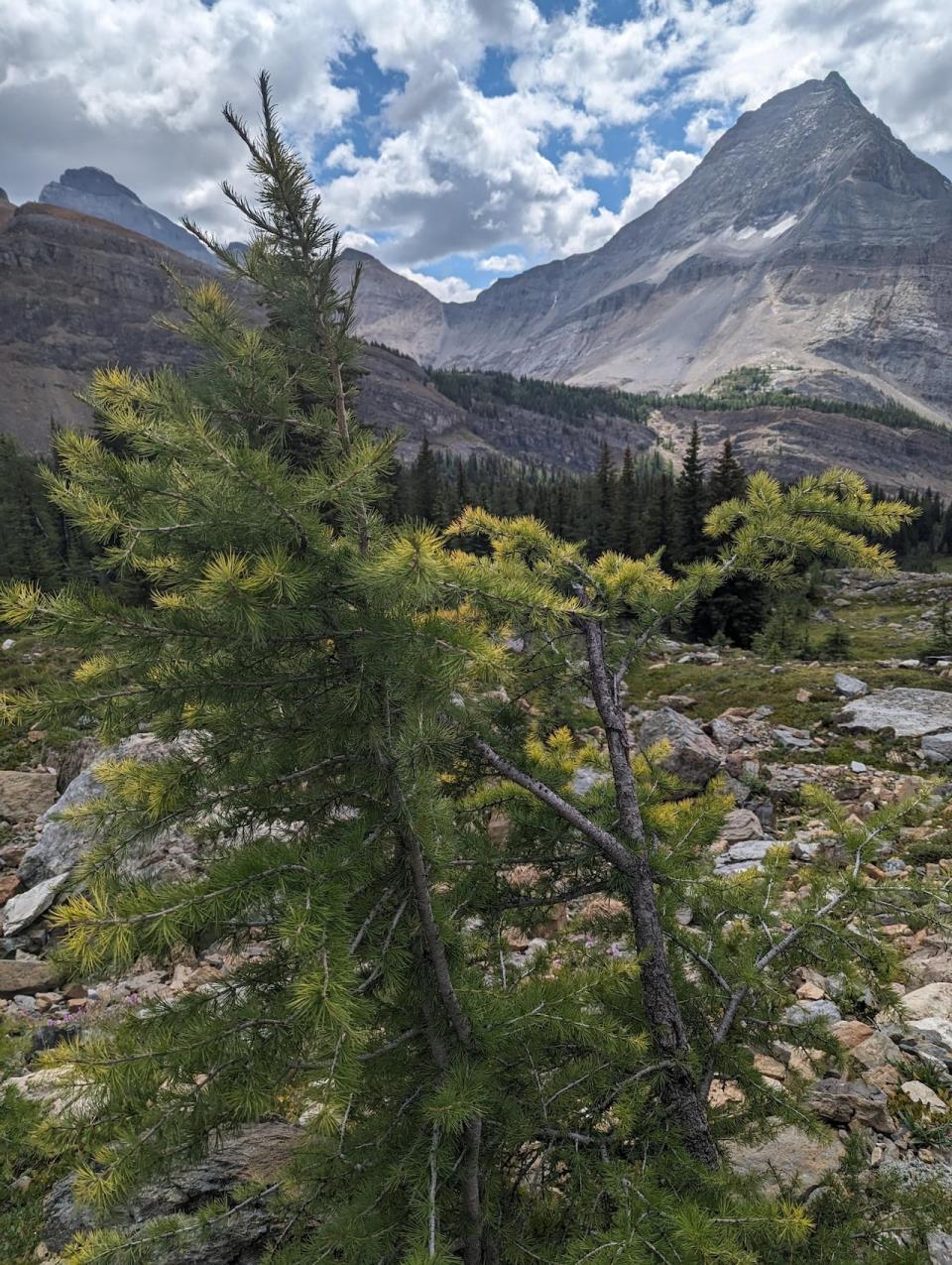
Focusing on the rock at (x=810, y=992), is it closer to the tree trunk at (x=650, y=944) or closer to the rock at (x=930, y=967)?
the rock at (x=930, y=967)

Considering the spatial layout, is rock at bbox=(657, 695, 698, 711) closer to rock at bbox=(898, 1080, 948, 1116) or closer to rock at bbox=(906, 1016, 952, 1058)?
rock at bbox=(906, 1016, 952, 1058)

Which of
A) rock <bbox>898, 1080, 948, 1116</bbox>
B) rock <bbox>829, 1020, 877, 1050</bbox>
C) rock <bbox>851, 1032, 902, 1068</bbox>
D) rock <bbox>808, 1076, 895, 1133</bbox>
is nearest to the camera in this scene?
rock <bbox>808, 1076, 895, 1133</bbox>

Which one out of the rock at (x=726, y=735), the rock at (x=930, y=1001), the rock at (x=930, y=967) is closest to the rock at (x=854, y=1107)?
the rock at (x=930, y=1001)

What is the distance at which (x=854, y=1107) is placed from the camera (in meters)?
4.97

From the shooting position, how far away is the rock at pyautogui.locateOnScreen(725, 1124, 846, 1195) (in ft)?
14.3

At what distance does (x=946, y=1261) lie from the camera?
140 inches

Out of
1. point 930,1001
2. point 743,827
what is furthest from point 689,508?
point 930,1001

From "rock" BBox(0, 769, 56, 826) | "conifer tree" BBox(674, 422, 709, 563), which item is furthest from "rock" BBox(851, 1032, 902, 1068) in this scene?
"conifer tree" BBox(674, 422, 709, 563)

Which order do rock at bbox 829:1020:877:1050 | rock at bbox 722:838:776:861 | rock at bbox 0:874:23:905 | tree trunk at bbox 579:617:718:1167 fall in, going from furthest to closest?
rock at bbox 722:838:776:861
rock at bbox 0:874:23:905
rock at bbox 829:1020:877:1050
tree trunk at bbox 579:617:718:1167

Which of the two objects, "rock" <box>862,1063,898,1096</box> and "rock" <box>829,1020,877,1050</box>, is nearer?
"rock" <box>862,1063,898,1096</box>

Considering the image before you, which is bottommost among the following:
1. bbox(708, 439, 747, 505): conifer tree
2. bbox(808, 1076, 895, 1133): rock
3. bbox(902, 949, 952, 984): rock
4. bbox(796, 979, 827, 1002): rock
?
bbox(796, 979, 827, 1002): rock

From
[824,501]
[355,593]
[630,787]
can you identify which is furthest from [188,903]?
[824,501]

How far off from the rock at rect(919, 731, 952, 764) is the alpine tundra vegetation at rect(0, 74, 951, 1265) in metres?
9.98

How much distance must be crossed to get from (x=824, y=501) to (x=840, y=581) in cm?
5603
